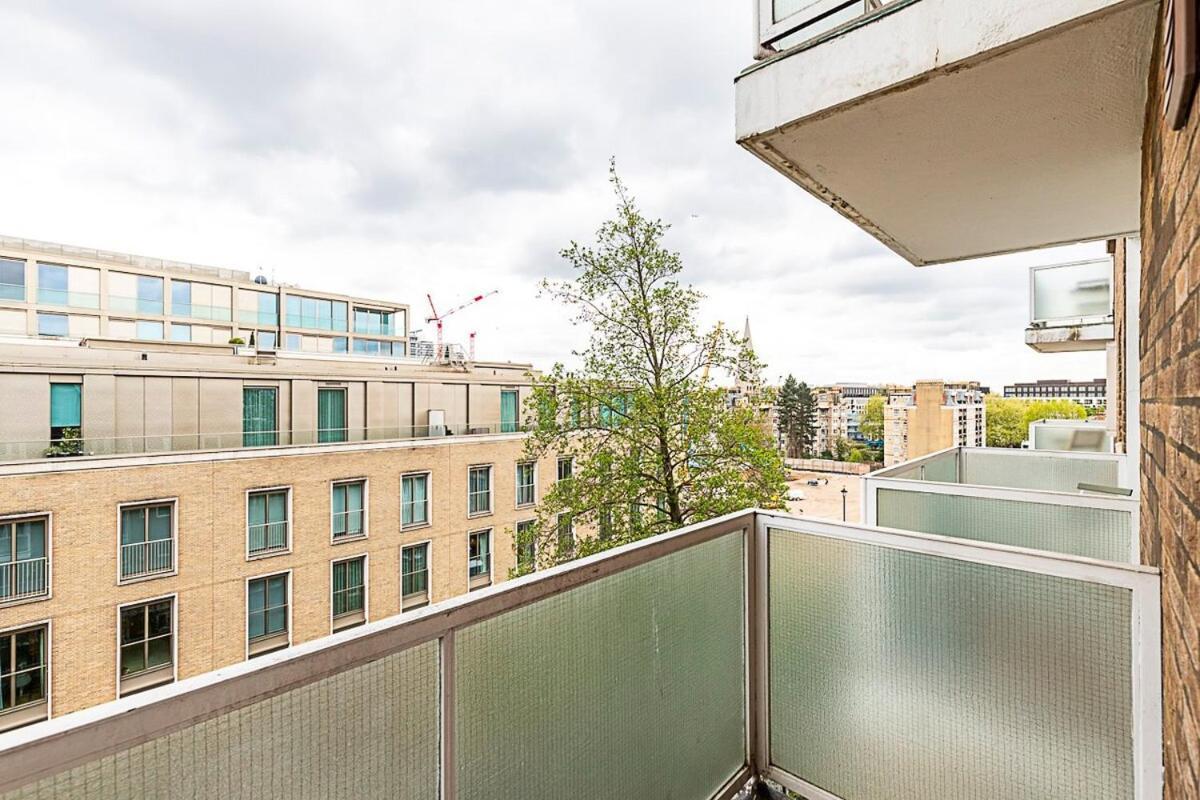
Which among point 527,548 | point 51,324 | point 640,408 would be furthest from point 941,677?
point 51,324

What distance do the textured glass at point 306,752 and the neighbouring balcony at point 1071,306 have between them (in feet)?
28.3

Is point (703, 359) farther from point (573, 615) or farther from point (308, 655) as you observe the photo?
point (308, 655)

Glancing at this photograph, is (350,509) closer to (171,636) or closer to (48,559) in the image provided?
(171,636)

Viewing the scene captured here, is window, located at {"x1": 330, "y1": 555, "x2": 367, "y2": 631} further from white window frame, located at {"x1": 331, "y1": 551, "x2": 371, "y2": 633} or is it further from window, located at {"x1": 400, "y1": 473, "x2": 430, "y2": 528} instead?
window, located at {"x1": 400, "y1": 473, "x2": 430, "y2": 528}

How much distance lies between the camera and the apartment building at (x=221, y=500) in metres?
9.68

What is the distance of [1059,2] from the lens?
1.06 metres

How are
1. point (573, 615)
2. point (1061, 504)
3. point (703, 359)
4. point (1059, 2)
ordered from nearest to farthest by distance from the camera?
point (1059, 2) → point (573, 615) → point (1061, 504) → point (703, 359)

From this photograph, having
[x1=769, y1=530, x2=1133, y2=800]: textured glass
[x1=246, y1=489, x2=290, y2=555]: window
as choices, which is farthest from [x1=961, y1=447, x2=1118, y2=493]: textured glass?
[x1=246, y1=489, x2=290, y2=555]: window

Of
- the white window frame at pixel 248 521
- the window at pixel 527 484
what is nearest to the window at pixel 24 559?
the white window frame at pixel 248 521

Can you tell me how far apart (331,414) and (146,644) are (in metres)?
5.58

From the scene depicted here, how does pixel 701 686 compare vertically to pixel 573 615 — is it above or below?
below

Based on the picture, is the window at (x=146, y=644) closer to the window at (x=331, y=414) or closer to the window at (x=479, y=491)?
the window at (x=331, y=414)

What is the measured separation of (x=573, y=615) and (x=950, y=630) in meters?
1.07

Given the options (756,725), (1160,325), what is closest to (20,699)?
(756,725)
